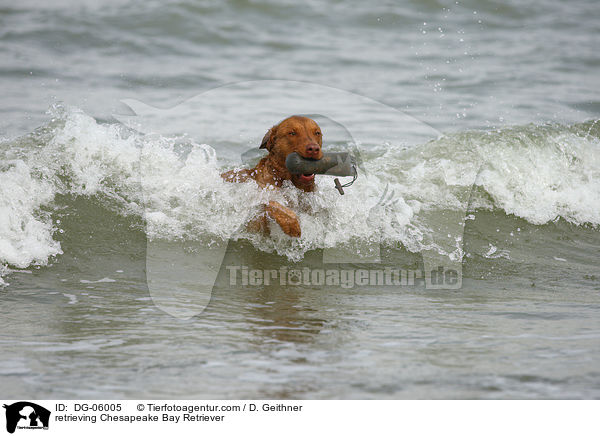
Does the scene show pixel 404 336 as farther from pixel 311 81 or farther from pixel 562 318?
pixel 311 81

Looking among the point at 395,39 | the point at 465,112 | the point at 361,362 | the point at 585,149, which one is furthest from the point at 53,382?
the point at 395,39

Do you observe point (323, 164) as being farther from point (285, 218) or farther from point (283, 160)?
point (285, 218)

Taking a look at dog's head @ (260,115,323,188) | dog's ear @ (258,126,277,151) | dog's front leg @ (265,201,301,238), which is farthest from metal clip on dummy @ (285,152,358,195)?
dog's front leg @ (265,201,301,238)

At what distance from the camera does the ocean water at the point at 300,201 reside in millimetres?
3252

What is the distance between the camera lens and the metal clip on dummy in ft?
17.5

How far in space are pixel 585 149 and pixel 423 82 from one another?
423 cm

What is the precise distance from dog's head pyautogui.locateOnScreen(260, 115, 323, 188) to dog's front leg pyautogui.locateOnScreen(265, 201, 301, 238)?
495 millimetres

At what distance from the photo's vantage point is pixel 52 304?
439 centimetres

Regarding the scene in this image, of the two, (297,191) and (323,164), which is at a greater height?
(323,164)
